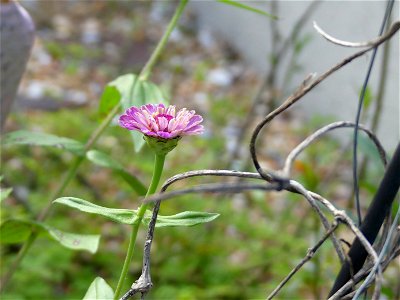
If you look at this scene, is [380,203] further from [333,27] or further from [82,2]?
[82,2]

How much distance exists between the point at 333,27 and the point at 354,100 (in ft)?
0.97

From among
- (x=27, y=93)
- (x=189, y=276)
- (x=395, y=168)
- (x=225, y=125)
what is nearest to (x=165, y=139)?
(x=395, y=168)

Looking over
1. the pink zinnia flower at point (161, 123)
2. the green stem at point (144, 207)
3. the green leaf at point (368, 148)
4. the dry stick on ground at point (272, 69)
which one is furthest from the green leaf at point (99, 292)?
the dry stick on ground at point (272, 69)

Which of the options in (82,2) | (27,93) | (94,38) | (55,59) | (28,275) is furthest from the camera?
(82,2)

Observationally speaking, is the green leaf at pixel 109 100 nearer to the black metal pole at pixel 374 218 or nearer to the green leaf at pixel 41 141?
the green leaf at pixel 41 141

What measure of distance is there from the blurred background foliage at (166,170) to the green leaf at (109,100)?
0.03 meters

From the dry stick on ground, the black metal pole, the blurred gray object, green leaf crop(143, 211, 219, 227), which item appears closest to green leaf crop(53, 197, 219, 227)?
green leaf crop(143, 211, 219, 227)

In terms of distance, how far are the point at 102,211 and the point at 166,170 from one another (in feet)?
4.63

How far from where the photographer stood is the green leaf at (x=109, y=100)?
0.81 m

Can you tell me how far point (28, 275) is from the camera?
135cm

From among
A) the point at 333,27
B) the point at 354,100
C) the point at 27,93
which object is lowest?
the point at 27,93

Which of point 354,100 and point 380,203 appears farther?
point 354,100

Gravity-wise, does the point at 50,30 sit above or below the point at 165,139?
below

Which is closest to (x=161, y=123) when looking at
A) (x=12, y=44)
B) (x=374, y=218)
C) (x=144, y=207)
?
(x=144, y=207)
